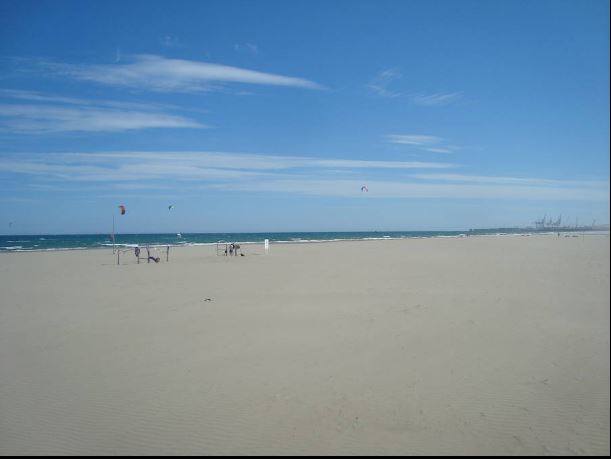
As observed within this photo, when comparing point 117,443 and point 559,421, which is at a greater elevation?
point 559,421

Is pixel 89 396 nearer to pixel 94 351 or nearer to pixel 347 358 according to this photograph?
pixel 94 351

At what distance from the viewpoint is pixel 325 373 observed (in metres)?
6.35

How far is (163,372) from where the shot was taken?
21.7 feet

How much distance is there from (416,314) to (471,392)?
4.21 meters

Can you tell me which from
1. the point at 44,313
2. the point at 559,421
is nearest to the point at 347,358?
the point at 559,421

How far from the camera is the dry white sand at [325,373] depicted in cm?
438

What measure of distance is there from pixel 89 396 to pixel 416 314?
6.72m

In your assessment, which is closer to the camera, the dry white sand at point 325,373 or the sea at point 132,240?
the dry white sand at point 325,373

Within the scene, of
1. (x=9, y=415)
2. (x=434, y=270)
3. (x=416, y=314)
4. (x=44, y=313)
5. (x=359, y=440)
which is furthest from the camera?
(x=434, y=270)

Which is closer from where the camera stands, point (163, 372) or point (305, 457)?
point (305, 457)

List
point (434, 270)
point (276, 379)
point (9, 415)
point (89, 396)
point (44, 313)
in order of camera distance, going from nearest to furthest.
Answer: point (9, 415) < point (89, 396) < point (276, 379) < point (44, 313) < point (434, 270)

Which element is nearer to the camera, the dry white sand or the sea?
the dry white sand

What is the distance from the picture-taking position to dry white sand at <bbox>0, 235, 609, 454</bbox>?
4.38 meters

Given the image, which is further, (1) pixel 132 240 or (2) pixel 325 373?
(1) pixel 132 240
